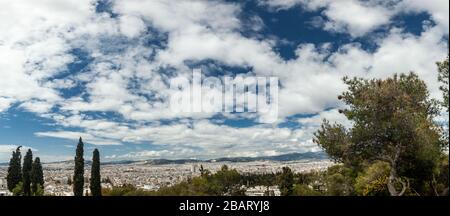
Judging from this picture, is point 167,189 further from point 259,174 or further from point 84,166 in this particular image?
point 84,166

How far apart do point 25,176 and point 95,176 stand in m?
8.02

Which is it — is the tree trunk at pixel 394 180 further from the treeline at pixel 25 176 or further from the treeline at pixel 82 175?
the treeline at pixel 25 176

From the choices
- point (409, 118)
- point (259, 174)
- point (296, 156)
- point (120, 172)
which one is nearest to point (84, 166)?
point (120, 172)

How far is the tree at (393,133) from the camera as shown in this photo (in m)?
15.8

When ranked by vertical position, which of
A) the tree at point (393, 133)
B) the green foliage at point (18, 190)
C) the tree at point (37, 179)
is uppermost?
the tree at point (393, 133)

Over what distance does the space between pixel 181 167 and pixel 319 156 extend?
12.4 metres

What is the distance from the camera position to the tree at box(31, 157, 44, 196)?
38944 mm

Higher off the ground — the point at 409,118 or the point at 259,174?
the point at 409,118

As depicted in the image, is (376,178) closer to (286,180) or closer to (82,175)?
(286,180)

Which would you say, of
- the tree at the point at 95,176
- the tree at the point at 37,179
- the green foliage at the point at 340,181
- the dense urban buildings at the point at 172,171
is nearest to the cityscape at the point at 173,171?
the dense urban buildings at the point at 172,171

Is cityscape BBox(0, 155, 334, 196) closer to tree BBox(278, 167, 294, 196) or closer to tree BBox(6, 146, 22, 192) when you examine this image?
tree BBox(278, 167, 294, 196)
